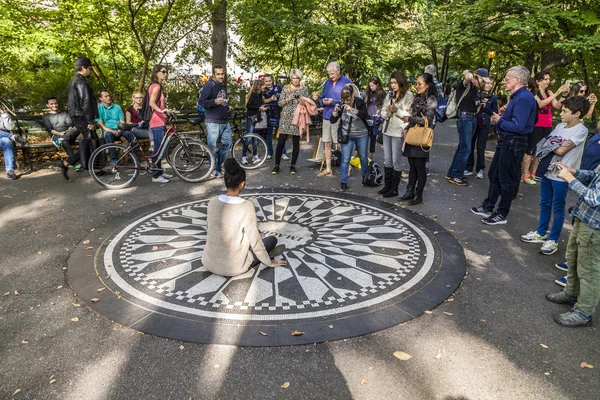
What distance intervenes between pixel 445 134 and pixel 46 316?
14.0m

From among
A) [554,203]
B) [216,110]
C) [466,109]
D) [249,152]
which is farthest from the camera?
[249,152]

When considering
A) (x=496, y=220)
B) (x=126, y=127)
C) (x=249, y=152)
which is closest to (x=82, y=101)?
(x=126, y=127)

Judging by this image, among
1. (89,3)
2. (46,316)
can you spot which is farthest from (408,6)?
(46,316)

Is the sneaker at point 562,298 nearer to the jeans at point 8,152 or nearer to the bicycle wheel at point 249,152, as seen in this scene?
the bicycle wheel at point 249,152

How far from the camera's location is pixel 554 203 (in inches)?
190

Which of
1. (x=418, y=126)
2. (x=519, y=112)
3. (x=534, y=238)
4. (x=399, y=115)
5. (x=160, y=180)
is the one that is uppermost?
(x=519, y=112)

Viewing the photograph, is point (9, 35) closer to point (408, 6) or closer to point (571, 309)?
point (571, 309)

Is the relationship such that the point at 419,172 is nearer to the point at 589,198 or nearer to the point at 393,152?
the point at 393,152

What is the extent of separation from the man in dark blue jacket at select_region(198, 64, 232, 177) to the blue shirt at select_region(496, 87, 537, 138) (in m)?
4.68

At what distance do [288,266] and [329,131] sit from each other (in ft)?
13.1

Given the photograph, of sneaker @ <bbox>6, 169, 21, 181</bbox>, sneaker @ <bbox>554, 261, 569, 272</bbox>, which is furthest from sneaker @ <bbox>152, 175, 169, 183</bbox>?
sneaker @ <bbox>554, 261, 569, 272</bbox>

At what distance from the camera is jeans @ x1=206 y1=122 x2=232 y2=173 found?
7789 mm

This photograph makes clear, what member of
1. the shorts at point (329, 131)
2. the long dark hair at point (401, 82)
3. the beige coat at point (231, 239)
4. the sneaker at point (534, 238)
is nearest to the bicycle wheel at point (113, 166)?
the shorts at point (329, 131)

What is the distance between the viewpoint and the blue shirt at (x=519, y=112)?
17.2 ft
